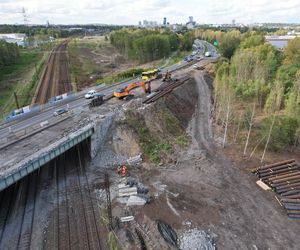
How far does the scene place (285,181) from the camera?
39250mm

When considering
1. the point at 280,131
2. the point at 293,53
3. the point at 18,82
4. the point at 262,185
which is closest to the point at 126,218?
the point at 262,185

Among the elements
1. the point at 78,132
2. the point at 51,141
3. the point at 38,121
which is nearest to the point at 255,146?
the point at 78,132

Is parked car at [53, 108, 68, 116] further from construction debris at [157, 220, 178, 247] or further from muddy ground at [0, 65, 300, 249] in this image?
construction debris at [157, 220, 178, 247]

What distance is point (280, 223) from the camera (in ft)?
108

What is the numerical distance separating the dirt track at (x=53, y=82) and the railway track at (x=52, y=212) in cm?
3602

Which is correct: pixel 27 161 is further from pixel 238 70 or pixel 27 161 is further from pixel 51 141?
pixel 238 70

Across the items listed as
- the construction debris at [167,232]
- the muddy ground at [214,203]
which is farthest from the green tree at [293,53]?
the construction debris at [167,232]

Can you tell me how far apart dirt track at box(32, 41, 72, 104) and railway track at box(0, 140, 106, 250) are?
36018mm

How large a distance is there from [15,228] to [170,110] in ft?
132

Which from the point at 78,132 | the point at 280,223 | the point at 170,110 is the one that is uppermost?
the point at 78,132

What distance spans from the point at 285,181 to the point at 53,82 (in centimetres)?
7907

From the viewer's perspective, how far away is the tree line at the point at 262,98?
48.3 m

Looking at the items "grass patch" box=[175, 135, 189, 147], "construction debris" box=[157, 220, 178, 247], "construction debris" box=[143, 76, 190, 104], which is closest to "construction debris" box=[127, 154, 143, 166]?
"grass patch" box=[175, 135, 189, 147]

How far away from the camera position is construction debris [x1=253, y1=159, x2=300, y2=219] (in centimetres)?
3491
